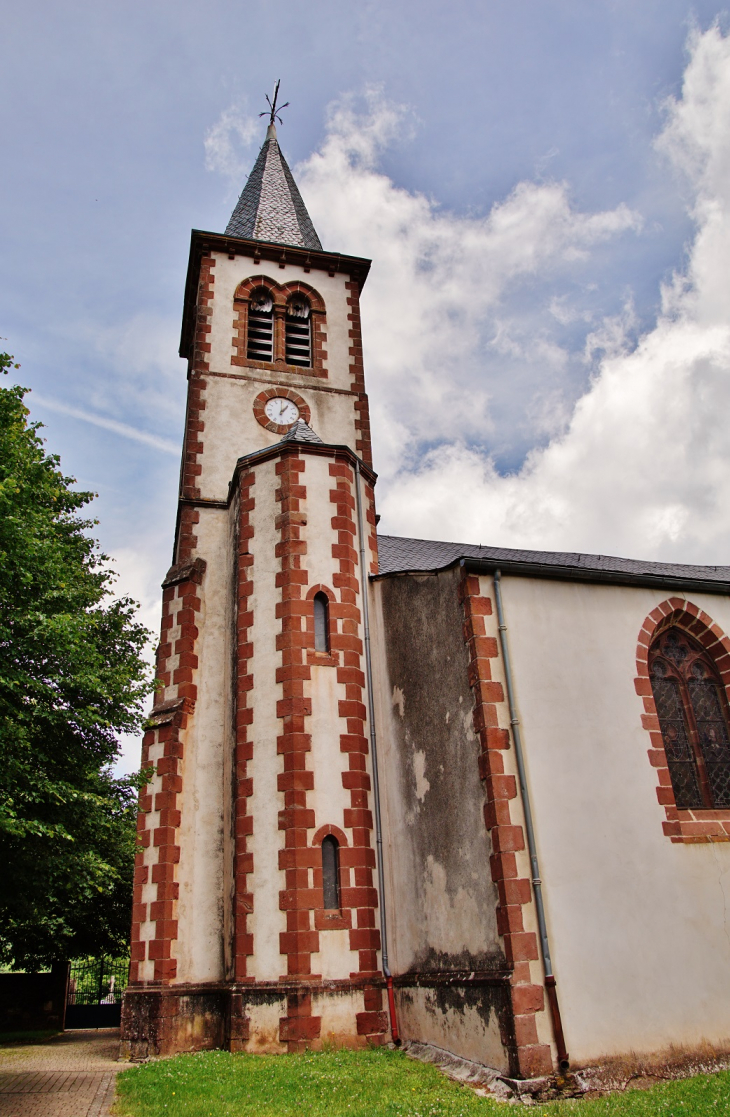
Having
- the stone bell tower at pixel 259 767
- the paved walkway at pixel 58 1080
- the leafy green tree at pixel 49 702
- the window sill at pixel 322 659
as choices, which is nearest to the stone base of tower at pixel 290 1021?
the stone bell tower at pixel 259 767

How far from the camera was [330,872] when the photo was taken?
463 inches

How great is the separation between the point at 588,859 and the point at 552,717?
1.78 m

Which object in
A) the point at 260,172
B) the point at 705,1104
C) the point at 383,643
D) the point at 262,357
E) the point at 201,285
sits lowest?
the point at 705,1104

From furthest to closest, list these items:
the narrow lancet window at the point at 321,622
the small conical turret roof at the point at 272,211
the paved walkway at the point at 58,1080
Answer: the small conical turret roof at the point at 272,211, the narrow lancet window at the point at 321,622, the paved walkway at the point at 58,1080

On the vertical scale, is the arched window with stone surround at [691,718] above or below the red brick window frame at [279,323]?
below

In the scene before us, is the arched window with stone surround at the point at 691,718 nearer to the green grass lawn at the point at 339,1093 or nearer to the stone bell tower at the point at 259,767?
the green grass lawn at the point at 339,1093

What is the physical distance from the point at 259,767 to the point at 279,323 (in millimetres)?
12082

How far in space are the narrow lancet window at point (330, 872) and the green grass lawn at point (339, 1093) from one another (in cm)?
190

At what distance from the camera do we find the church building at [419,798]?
31.3 feet

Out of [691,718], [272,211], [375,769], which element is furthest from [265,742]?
[272,211]

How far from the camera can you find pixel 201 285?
20.3 m

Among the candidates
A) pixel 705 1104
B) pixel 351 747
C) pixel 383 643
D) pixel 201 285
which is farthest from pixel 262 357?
pixel 705 1104

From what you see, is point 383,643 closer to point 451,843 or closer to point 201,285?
point 451,843

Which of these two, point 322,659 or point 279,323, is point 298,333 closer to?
point 279,323
